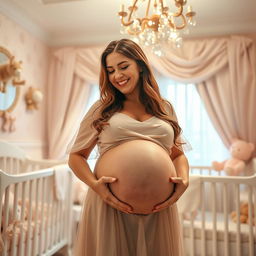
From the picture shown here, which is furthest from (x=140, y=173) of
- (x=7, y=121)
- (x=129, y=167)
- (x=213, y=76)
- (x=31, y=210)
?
(x=213, y=76)

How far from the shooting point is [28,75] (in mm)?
2504

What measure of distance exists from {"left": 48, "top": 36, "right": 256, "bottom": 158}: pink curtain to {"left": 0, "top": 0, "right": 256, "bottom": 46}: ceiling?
141mm

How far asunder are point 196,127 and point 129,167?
76.2 inches

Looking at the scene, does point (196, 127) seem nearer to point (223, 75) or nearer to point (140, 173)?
point (223, 75)

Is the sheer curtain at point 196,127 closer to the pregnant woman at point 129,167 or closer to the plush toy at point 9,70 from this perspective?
the plush toy at point 9,70

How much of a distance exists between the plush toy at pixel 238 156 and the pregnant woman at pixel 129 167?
1.47 metres

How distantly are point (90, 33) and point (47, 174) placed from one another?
1.79 metres

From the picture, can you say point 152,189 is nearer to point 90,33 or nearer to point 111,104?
point 111,104

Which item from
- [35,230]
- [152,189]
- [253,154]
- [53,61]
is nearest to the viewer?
[152,189]

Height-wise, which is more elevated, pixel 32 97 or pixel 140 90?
pixel 32 97

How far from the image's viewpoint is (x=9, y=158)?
2.06 m

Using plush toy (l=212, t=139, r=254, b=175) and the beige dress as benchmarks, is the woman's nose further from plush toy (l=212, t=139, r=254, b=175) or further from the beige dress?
plush toy (l=212, t=139, r=254, b=175)

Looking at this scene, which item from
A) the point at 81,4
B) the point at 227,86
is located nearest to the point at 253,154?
the point at 227,86

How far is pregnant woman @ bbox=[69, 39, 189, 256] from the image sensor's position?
0.79m
